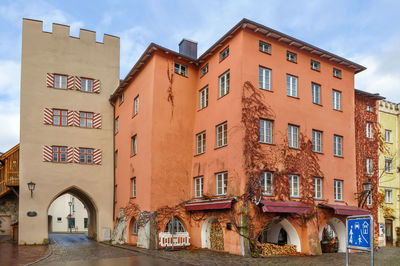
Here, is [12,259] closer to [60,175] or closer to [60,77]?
[60,175]

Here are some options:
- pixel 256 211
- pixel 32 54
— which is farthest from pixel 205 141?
pixel 32 54

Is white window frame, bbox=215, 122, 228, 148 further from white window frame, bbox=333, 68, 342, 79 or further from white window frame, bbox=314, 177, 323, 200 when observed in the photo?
white window frame, bbox=333, 68, 342, 79

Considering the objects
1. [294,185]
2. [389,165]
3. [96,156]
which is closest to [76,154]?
[96,156]

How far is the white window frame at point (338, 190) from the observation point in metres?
20.3

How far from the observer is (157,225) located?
19266mm

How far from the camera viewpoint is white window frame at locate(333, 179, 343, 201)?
20266 mm

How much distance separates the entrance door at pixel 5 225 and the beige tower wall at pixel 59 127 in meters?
7.57

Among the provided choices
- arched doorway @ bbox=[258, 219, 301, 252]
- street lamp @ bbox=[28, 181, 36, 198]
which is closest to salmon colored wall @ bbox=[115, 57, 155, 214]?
street lamp @ bbox=[28, 181, 36, 198]

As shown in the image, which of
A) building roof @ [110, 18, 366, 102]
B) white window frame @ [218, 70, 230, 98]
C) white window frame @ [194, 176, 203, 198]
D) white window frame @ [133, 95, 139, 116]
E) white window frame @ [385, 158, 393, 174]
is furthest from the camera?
white window frame @ [385, 158, 393, 174]

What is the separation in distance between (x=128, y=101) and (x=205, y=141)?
21.6 feet

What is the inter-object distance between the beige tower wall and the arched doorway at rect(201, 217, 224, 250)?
851 cm

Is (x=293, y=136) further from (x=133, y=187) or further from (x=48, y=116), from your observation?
(x=48, y=116)

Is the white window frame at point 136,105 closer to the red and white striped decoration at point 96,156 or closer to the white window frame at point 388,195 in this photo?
the red and white striped decoration at point 96,156

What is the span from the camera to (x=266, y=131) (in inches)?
716
